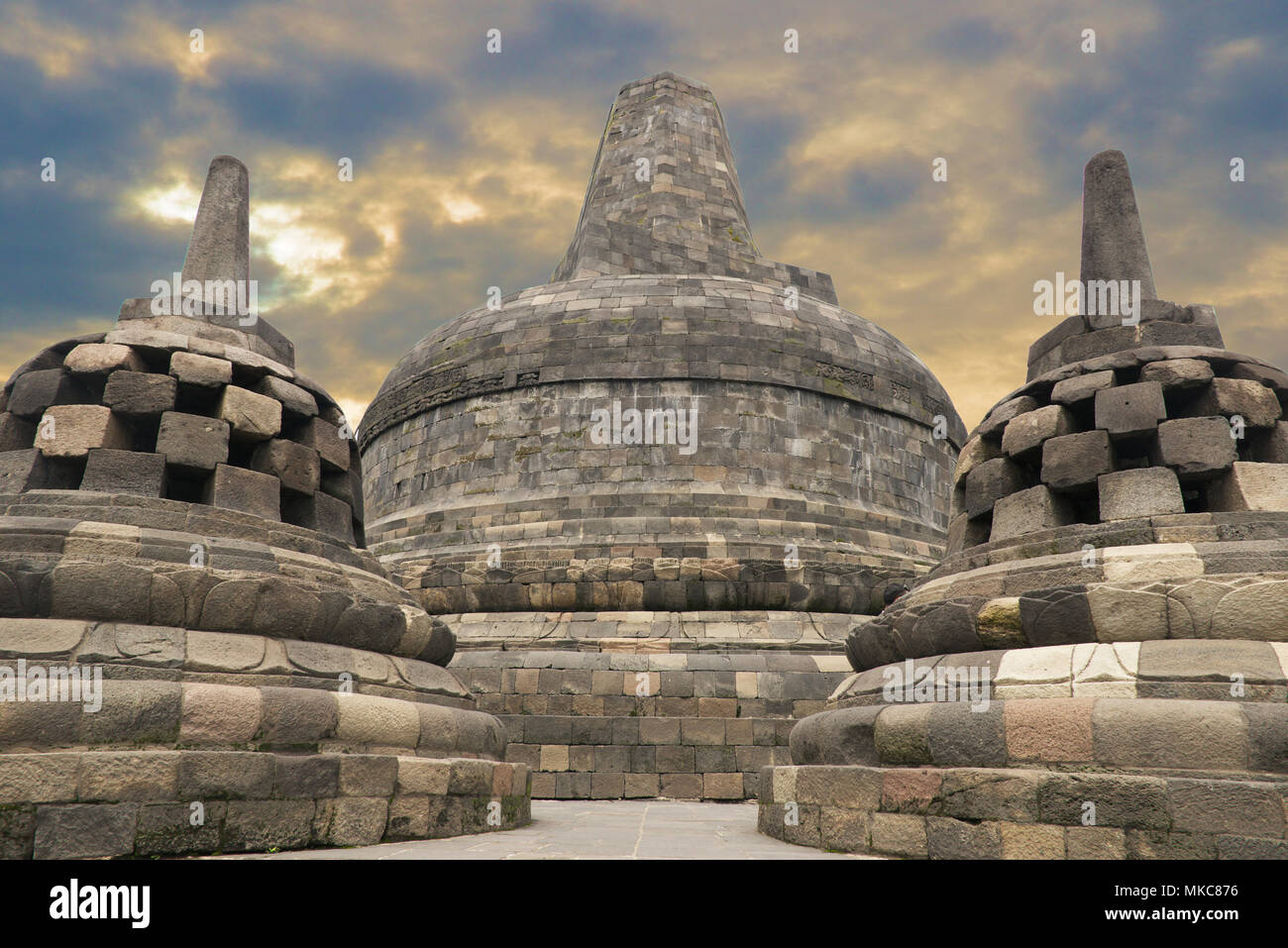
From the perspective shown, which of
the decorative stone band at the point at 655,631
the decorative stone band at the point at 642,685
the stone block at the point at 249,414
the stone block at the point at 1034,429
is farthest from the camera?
the decorative stone band at the point at 655,631

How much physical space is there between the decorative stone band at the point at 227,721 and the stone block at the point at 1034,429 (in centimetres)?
546

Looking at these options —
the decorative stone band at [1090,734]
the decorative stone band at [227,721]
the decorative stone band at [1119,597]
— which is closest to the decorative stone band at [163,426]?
the decorative stone band at [227,721]

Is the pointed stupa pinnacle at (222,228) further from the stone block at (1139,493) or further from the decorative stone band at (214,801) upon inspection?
the stone block at (1139,493)

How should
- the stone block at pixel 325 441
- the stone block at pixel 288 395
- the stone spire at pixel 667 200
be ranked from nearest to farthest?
the stone block at pixel 288 395 < the stone block at pixel 325 441 < the stone spire at pixel 667 200

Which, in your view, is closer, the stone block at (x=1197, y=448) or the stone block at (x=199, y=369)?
the stone block at (x=1197, y=448)

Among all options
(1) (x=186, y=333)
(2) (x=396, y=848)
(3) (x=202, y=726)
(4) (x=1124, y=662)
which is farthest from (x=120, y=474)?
(4) (x=1124, y=662)

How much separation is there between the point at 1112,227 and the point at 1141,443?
309 centimetres

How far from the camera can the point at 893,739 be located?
6473 millimetres

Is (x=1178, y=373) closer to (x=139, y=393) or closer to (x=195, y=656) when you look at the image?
(x=195, y=656)

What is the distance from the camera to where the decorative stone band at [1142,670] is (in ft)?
18.0

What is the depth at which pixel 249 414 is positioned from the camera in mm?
8227

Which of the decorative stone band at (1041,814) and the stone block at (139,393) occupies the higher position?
the stone block at (139,393)

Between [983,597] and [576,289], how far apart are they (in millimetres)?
14387

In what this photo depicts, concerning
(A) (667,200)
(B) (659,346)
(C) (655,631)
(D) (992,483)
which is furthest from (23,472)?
(A) (667,200)
